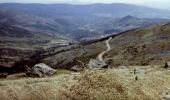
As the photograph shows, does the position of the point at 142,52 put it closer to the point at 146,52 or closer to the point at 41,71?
the point at 146,52

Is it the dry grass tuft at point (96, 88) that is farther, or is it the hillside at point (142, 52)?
the hillside at point (142, 52)

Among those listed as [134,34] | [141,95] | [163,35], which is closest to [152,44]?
[163,35]

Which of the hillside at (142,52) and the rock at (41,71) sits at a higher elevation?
the rock at (41,71)

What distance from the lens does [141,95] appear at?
1191cm

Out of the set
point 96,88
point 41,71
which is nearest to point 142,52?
point 41,71

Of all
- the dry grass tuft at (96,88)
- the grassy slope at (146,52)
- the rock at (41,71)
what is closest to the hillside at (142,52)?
the grassy slope at (146,52)

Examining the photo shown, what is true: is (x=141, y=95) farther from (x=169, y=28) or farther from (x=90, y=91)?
(x=169, y=28)

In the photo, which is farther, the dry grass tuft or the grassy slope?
the grassy slope

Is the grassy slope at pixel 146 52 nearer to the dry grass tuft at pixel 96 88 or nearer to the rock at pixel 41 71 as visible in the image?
the rock at pixel 41 71

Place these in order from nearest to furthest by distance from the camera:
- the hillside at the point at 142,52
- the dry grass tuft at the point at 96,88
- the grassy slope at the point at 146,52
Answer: the dry grass tuft at the point at 96,88, the hillside at the point at 142,52, the grassy slope at the point at 146,52

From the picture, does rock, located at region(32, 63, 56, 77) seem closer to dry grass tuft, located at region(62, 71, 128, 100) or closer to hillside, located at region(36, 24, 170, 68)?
hillside, located at region(36, 24, 170, 68)

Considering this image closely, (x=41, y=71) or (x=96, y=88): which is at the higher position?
(x=96, y=88)

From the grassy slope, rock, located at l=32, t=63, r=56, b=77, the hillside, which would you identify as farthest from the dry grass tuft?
the grassy slope

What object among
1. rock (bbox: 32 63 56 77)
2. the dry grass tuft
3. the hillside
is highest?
the dry grass tuft
